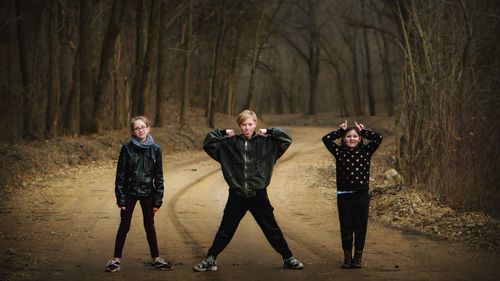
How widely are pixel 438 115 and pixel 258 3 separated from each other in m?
33.2

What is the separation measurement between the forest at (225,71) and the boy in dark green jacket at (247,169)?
19.2 feet

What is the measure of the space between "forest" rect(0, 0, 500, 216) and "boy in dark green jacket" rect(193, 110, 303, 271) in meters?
5.85

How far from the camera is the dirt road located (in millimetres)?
8047

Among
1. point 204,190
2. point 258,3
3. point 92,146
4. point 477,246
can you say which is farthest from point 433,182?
point 258,3

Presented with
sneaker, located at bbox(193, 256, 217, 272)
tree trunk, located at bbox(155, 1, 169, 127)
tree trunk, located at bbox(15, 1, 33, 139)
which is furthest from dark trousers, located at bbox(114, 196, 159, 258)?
tree trunk, located at bbox(155, 1, 169, 127)

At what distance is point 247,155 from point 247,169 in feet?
0.52

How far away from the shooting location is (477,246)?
32.6ft

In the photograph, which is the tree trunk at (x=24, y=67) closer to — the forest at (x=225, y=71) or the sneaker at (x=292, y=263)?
the forest at (x=225, y=71)

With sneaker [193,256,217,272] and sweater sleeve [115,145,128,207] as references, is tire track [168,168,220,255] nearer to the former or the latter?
sneaker [193,256,217,272]

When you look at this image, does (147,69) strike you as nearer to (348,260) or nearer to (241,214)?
(241,214)

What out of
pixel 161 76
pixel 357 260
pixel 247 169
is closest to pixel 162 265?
pixel 247 169

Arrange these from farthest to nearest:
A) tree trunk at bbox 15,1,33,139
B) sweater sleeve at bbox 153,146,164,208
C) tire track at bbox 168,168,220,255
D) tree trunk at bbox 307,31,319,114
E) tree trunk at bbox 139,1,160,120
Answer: tree trunk at bbox 307,31,319,114 < tree trunk at bbox 139,1,160,120 < tree trunk at bbox 15,1,33,139 < tire track at bbox 168,168,220,255 < sweater sleeve at bbox 153,146,164,208

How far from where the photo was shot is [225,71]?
4806 cm

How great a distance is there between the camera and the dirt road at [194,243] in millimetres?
8047
